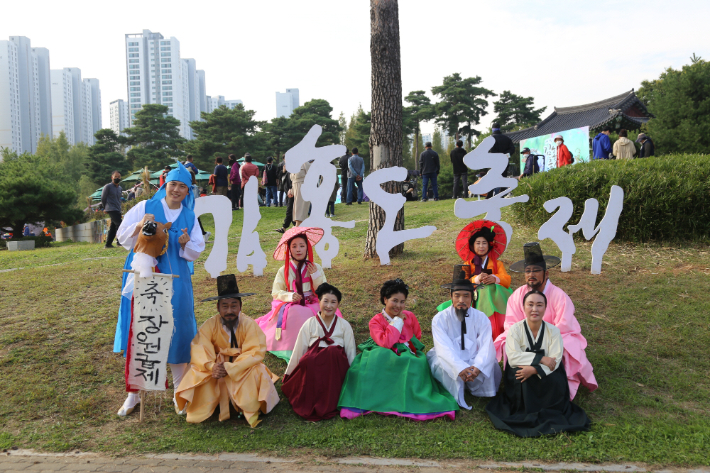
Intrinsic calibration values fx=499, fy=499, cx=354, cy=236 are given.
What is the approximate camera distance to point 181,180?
14.4ft

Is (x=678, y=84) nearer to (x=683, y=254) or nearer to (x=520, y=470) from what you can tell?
(x=683, y=254)

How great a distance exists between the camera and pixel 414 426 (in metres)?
4.09

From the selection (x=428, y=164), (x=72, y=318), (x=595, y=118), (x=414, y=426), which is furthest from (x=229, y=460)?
(x=595, y=118)

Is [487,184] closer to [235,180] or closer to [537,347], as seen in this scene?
[537,347]

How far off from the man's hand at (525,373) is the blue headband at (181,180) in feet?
10.7

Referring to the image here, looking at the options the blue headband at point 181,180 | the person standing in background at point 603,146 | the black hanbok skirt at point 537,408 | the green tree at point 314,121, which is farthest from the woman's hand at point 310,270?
the green tree at point 314,121

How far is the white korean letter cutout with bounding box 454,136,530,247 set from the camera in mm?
6117

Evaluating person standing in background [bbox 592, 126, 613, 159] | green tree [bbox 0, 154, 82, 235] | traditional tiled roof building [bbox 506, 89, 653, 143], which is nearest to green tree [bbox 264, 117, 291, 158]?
traditional tiled roof building [bbox 506, 89, 653, 143]

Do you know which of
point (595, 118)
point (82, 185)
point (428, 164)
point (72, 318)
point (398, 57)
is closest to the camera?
point (72, 318)

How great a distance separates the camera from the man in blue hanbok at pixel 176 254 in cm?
432

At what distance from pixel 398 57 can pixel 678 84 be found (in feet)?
59.1

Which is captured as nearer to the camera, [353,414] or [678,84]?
[353,414]

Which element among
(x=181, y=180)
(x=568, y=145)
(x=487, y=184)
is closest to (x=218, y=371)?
(x=181, y=180)

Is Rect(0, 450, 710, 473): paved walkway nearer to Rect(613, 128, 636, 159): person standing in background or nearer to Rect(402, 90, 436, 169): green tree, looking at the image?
Rect(613, 128, 636, 159): person standing in background
